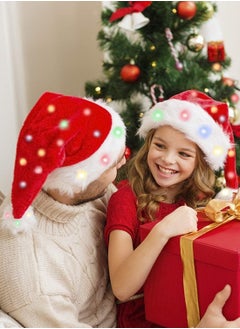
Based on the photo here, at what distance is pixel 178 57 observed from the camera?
1.86 meters

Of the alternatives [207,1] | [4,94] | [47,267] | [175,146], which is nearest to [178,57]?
[207,1]

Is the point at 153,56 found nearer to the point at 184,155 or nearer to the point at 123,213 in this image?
the point at 184,155

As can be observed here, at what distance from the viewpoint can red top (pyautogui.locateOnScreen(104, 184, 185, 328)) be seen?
1189mm

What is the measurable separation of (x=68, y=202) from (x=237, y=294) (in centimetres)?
42

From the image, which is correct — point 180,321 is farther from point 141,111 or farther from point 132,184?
point 141,111

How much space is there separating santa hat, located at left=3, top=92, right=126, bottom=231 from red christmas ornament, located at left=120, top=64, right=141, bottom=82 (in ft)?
2.37

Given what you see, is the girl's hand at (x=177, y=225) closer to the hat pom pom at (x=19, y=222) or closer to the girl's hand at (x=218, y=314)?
the girl's hand at (x=218, y=314)

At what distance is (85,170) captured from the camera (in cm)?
105

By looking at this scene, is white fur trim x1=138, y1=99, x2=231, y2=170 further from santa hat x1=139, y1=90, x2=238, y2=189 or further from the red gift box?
the red gift box

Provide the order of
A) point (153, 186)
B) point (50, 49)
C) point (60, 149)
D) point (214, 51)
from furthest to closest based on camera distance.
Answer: point (50, 49), point (214, 51), point (153, 186), point (60, 149)

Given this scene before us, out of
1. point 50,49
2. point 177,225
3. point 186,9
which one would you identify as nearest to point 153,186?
point 177,225

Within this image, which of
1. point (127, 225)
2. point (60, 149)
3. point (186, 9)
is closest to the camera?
point (60, 149)

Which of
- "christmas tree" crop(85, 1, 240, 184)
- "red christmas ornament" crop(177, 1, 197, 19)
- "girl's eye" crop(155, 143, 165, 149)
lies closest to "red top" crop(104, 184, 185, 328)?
"girl's eye" crop(155, 143, 165, 149)

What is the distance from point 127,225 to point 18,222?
0.29 metres
